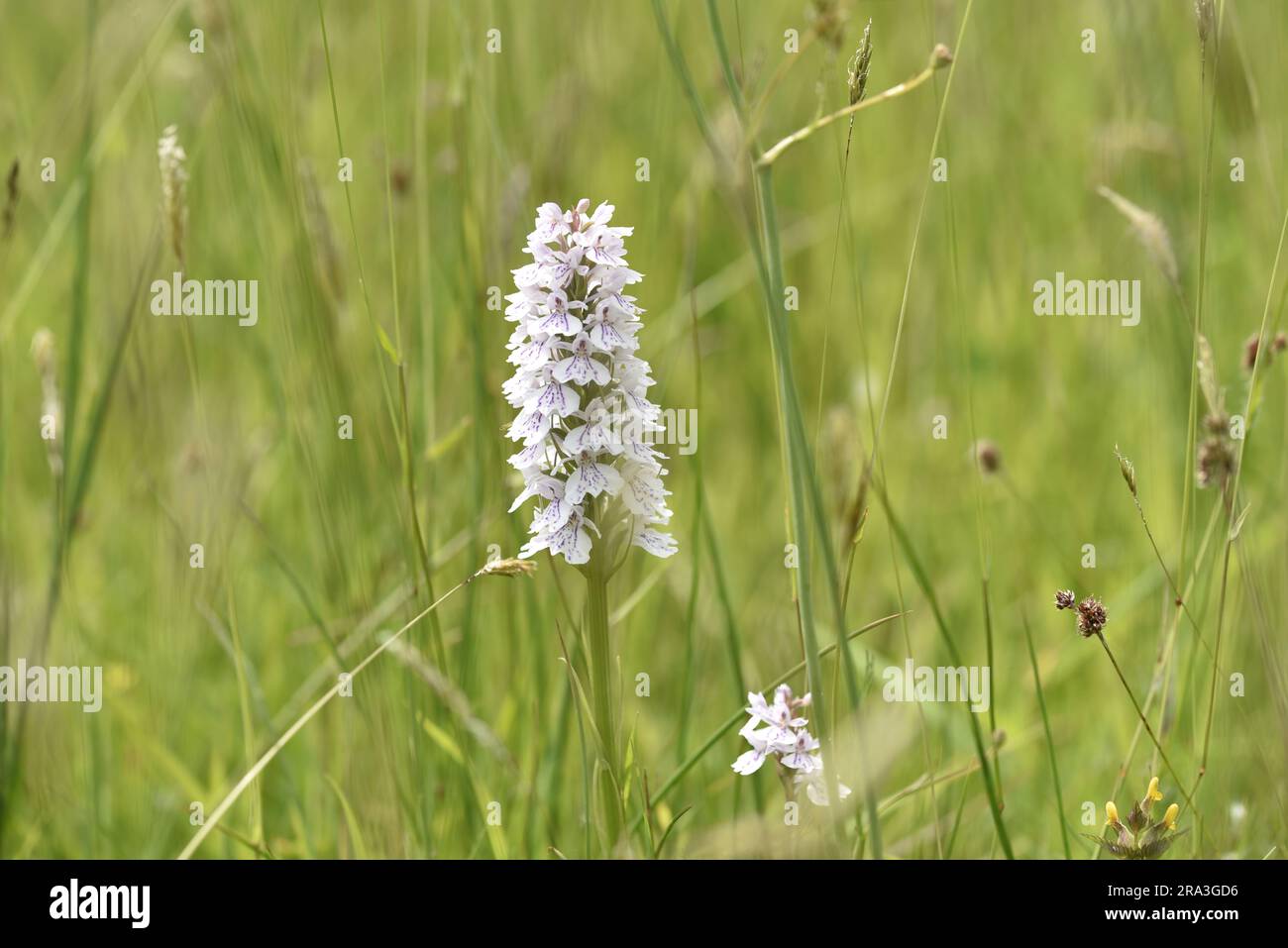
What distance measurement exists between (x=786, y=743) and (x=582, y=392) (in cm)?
50

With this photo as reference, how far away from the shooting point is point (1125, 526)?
3320 millimetres

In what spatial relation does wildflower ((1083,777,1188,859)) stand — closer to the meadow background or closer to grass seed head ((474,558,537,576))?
the meadow background

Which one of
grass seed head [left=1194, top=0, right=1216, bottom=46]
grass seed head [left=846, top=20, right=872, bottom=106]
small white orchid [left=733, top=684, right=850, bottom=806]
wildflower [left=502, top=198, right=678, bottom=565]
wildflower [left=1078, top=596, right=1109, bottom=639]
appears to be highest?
grass seed head [left=1194, top=0, right=1216, bottom=46]

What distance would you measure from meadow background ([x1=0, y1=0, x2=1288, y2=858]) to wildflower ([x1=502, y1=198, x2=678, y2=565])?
21cm

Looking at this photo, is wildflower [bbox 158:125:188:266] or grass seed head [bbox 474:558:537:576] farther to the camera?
wildflower [bbox 158:125:188:266]

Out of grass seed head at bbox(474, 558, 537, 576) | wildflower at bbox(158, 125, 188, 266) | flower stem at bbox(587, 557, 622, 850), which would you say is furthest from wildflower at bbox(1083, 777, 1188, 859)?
wildflower at bbox(158, 125, 188, 266)

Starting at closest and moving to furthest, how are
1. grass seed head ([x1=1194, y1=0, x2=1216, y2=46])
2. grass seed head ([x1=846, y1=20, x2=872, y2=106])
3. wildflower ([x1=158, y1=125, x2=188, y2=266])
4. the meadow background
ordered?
1. grass seed head ([x1=846, y1=20, x2=872, y2=106])
2. grass seed head ([x1=1194, y1=0, x2=1216, y2=46])
3. wildflower ([x1=158, y1=125, x2=188, y2=266])
4. the meadow background

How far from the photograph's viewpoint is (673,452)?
10.6 feet

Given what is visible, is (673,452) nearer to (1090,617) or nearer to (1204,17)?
(1090,617)

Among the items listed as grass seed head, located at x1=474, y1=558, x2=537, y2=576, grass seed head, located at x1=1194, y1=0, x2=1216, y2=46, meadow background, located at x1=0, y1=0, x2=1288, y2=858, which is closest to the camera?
grass seed head, located at x1=474, y1=558, x2=537, y2=576

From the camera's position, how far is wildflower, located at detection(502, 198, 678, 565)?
1.46 meters

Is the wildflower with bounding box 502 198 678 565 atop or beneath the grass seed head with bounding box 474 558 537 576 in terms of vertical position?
atop
